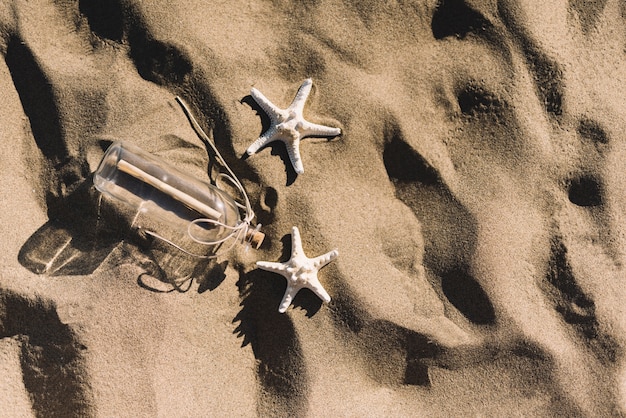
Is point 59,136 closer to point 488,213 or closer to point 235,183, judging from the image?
point 235,183

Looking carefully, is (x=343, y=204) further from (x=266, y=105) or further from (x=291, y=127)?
(x=266, y=105)

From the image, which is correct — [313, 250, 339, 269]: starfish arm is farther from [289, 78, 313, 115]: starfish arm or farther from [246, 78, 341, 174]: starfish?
[289, 78, 313, 115]: starfish arm

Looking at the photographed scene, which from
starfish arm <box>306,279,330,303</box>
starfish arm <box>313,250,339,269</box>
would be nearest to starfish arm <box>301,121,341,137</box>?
starfish arm <box>313,250,339,269</box>

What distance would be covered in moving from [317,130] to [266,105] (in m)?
0.30

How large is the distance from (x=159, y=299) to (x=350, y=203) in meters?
1.17

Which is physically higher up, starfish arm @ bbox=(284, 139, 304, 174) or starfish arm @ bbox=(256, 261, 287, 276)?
starfish arm @ bbox=(284, 139, 304, 174)

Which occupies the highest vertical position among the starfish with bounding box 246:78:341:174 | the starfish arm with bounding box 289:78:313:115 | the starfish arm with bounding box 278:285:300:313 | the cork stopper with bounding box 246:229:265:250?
the starfish arm with bounding box 289:78:313:115

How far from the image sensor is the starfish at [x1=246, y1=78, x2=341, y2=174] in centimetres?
250

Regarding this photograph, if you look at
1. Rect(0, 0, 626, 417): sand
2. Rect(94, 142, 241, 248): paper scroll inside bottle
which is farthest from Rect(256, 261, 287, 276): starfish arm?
Rect(94, 142, 241, 248): paper scroll inside bottle

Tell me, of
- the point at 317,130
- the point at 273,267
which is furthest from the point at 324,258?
the point at 317,130

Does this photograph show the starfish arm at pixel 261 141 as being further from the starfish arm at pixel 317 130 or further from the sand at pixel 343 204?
the starfish arm at pixel 317 130

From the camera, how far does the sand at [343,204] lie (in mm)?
2525

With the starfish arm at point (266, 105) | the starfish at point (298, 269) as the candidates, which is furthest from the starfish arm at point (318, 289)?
the starfish arm at point (266, 105)

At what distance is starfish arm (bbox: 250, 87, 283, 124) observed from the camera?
2.50 m
